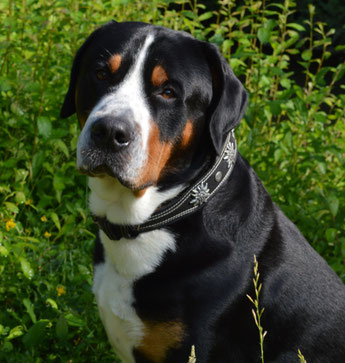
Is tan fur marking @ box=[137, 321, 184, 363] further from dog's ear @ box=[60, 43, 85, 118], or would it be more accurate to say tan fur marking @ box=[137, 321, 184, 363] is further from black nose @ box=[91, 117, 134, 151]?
dog's ear @ box=[60, 43, 85, 118]

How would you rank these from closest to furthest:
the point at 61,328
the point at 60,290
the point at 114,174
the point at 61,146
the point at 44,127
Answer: the point at 114,174 → the point at 61,328 → the point at 60,290 → the point at 44,127 → the point at 61,146

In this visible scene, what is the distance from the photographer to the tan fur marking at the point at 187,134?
9.20 ft

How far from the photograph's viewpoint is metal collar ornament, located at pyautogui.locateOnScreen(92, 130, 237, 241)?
9.04ft

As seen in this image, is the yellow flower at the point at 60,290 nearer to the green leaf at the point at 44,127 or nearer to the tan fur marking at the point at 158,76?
the green leaf at the point at 44,127

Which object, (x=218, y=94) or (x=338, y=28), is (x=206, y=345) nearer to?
(x=218, y=94)

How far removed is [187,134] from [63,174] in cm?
161

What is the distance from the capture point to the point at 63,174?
4238mm

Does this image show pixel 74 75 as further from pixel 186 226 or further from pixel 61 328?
pixel 61 328

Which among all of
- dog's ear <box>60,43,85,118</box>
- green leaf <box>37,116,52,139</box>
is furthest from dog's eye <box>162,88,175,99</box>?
green leaf <box>37,116,52,139</box>

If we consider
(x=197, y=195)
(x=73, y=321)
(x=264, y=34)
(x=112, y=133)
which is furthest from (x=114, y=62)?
(x=264, y=34)

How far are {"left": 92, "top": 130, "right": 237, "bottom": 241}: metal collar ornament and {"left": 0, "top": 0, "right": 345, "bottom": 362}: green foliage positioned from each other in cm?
71

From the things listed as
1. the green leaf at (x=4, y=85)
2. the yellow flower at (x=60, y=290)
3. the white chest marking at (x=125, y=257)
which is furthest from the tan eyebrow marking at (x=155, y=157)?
A: the green leaf at (x=4, y=85)

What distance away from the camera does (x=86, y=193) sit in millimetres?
4293

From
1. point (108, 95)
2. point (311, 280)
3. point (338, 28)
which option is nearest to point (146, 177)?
point (108, 95)
